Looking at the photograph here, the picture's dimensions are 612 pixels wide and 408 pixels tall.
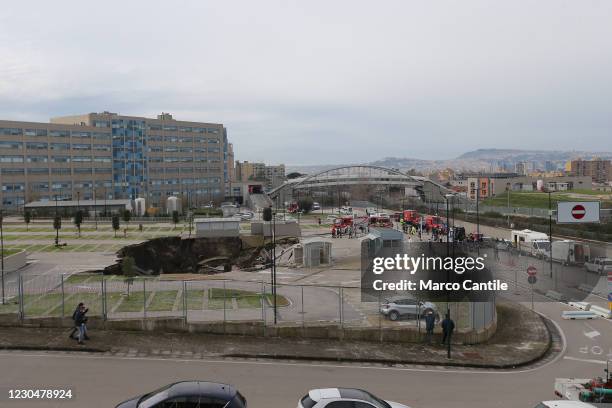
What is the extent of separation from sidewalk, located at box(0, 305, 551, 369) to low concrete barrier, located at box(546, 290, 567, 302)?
958 centimetres

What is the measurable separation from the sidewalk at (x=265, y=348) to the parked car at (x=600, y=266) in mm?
14557

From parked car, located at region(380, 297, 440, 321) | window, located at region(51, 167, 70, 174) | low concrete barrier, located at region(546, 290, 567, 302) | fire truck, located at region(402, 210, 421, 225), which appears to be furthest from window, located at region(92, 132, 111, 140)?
parked car, located at region(380, 297, 440, 321)

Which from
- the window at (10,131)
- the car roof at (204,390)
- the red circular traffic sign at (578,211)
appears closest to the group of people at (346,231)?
the red circular traffic sign at (578,211)

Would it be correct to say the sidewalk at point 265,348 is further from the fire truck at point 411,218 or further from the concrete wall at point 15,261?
the fire truck at point 411,218

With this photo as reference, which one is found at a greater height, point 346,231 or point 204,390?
point 204,390

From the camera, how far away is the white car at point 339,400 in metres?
8.52

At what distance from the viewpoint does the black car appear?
27.3ft

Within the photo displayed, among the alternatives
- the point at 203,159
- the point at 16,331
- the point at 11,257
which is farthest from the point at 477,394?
the point at 203,159

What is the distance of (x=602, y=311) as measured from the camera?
21453 millimetres

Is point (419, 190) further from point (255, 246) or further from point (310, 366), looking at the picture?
point (310, 366)

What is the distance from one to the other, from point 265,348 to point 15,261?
22.1 meters

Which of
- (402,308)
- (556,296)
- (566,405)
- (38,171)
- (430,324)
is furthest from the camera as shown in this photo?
(38,171)

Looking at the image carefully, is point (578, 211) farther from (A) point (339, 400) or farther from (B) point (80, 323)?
(B) point (80, 323)

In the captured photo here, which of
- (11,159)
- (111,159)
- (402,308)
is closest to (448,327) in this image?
(402,308)
